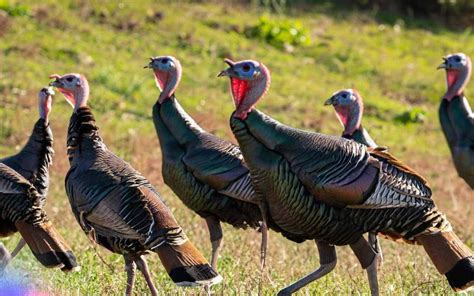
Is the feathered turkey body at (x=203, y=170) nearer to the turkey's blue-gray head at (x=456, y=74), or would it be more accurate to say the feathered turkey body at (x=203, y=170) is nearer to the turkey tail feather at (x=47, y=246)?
the turkey tail feather at (x=47, y=246)

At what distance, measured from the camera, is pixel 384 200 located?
219 inches

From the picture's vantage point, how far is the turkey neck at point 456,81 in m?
8.55

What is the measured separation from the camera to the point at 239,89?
233 inches

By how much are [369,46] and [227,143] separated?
1102 cm

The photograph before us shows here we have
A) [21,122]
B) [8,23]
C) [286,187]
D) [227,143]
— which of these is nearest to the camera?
[286,187]

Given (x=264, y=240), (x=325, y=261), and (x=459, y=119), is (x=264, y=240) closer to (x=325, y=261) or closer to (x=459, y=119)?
(x=325, y=261)

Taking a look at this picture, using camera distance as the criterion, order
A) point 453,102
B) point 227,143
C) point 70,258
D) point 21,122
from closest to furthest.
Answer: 1. point 70,258
2. point 227,143
3. point 453,102
4. point 21,122

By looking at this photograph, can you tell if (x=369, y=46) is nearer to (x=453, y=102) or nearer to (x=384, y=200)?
(x=453, y=102)

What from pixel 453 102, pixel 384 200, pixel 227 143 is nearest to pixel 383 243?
pixel 453 102

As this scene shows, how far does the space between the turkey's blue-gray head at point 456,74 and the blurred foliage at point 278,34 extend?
820 cm

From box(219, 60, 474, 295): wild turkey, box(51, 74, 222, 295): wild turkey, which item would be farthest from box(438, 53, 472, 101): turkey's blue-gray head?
box(51, 74, 222, 295): wild turkey

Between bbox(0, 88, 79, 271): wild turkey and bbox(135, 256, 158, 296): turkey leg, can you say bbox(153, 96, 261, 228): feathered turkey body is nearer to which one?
bbox(0, 88, 79, 271): wild turkey

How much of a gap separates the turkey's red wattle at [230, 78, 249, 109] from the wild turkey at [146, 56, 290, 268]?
853 millimetres

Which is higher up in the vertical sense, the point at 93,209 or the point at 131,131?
the point at 93,209
